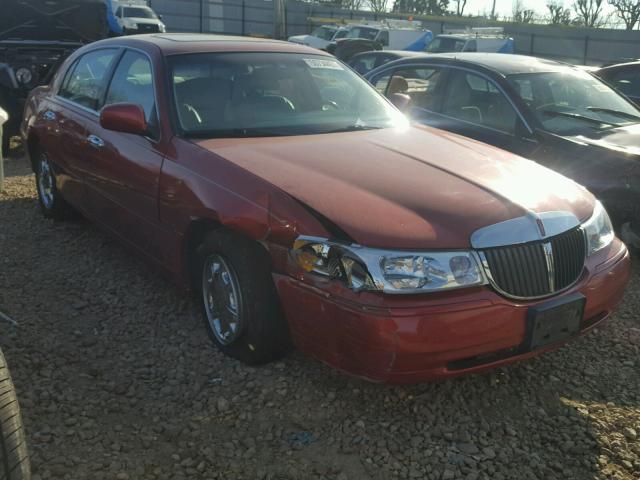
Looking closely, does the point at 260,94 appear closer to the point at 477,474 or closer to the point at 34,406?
the point at 34,406

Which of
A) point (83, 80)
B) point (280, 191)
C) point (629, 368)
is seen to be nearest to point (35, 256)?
point (83, 80)

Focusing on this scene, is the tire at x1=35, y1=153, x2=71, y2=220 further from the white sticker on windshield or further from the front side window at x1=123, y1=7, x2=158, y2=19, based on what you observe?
the front side window at x1=123, y1=7, x2=158, y2=19

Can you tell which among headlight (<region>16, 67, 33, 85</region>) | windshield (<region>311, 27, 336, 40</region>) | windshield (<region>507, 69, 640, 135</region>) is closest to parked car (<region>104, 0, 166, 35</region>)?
windshield (<region>311, 27, 336, 40</region>)

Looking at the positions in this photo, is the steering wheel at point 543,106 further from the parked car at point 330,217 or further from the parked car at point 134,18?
the parked car at point 134,18

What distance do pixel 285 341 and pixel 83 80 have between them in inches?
121

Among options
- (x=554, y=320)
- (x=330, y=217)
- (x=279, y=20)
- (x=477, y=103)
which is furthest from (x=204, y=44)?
(x=279, y=20)

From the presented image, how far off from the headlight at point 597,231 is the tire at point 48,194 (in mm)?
4197

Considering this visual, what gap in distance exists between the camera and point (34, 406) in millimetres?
2961

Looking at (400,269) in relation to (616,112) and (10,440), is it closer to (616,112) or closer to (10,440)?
(10,440)

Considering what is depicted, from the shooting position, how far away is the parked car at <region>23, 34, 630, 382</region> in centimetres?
268

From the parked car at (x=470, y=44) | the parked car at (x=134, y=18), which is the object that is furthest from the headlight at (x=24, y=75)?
the parked car at (x=470, y=44)

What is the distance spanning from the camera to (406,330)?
2.59 meters

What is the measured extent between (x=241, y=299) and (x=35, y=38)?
7673 mm

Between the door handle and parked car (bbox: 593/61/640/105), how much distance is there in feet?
19.9
